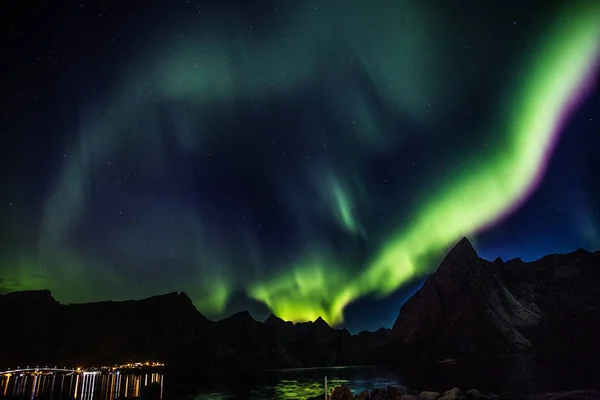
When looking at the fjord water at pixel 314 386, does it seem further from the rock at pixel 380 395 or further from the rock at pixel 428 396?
the rock at pixel 380 395

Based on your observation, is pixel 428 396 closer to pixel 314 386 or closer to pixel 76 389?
pixel 314 386

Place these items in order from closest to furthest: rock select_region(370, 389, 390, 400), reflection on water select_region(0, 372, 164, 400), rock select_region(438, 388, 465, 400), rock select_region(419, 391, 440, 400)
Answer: rock select_region(438, 388, 465, 400)
rock select_region(419, 391, 440, 400)
rock select_region(370, 389, 390, 400)
reflection on water select_region(0, 372, 164, 400)

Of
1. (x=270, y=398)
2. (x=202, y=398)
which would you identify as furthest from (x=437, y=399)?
(x=202, y=398)

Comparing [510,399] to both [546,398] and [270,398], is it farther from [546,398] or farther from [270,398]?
[270,398]

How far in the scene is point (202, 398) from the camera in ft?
264

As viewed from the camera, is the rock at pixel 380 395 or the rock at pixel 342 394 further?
the rock at pixel 380 395

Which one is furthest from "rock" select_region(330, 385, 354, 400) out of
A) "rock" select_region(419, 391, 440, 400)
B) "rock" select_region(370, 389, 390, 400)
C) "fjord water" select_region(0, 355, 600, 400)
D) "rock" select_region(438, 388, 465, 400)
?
"fjord water" select_region(0, 355, 600, 400)

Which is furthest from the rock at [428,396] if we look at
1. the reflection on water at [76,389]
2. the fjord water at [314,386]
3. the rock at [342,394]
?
the reflection on water at [76,389]

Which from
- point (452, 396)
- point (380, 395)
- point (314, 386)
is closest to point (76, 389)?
point (314, 386)

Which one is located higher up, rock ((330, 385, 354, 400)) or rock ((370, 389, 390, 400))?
rock ((330, 385, 354, 400))

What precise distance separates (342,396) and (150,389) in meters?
36.3

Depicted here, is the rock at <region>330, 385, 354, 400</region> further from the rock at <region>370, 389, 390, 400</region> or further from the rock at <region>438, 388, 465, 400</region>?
the rock at <region>438, 388, 465, 400</region>

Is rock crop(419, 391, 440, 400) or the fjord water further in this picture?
the fjord water

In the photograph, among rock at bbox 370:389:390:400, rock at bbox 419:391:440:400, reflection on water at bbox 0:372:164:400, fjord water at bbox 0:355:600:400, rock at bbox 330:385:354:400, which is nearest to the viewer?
rock at bbox 330:385:354:400
